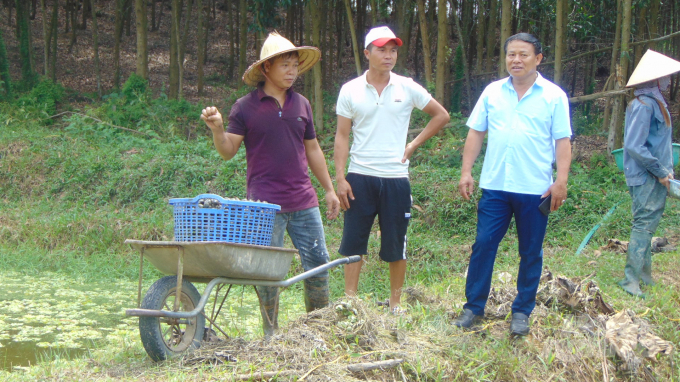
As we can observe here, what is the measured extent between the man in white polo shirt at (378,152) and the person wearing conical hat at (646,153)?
1670 mm

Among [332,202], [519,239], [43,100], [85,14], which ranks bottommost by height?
[519,239]

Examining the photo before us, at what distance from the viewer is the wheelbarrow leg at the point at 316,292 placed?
12.7 feet

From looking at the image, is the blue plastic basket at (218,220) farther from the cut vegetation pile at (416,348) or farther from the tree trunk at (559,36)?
the tree trunk at (559,36)

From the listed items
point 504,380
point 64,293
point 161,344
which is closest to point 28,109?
point 64,293

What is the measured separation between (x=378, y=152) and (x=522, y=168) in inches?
37.4

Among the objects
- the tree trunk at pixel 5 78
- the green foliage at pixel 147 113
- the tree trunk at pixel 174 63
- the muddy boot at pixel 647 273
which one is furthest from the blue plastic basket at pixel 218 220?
the tree trunk at pixel 5 78

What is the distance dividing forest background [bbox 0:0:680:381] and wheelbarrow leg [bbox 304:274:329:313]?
10.4 inches

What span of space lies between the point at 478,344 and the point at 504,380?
0.31 m

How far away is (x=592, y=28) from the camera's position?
13.0 m

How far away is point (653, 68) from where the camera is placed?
4.62m

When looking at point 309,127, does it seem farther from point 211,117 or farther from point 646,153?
point 646,153

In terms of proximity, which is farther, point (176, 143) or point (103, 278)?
point (176, 143)

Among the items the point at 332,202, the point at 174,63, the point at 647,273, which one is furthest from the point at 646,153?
the point at 174,63

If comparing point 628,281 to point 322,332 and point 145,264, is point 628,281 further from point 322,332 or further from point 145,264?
point 145,264
